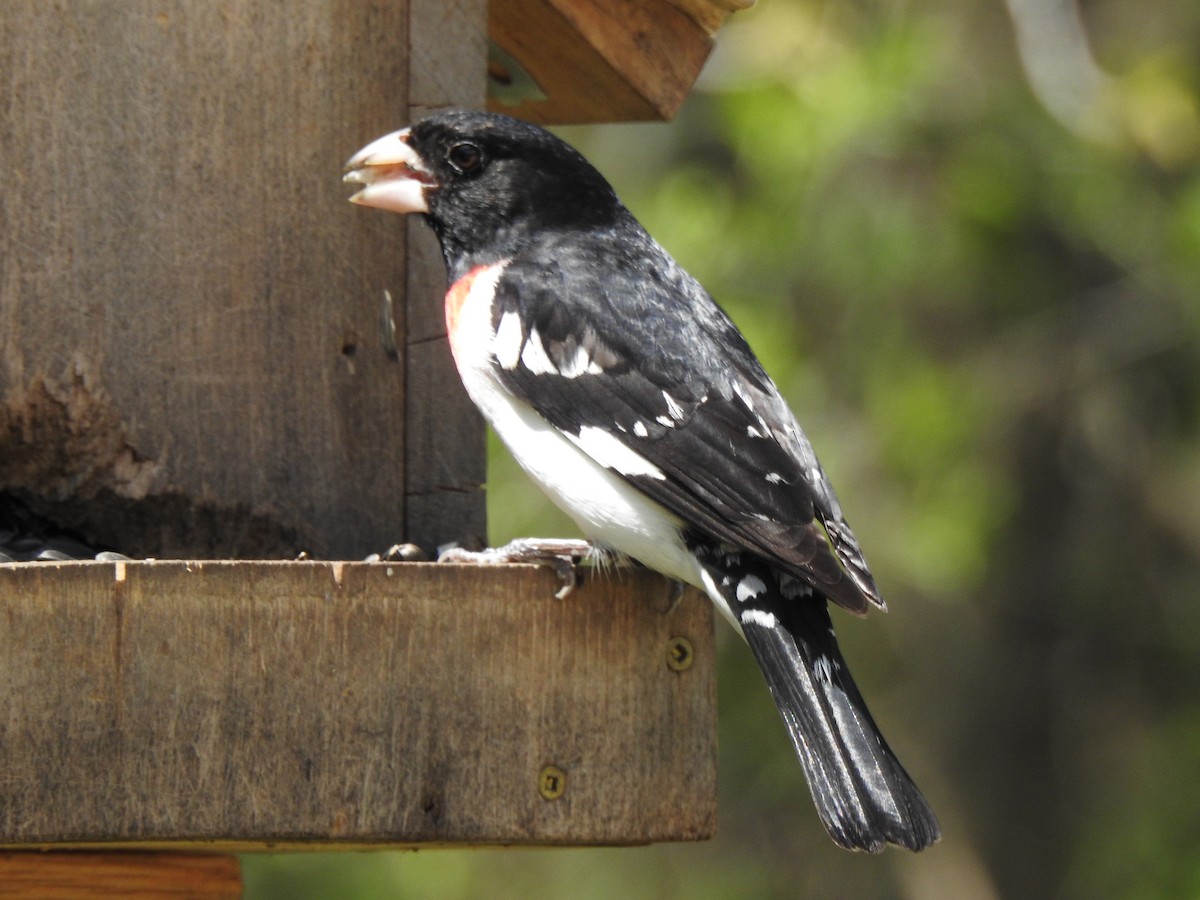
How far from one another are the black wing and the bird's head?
0.14m

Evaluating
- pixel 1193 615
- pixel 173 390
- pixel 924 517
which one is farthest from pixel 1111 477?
pixel 173 390

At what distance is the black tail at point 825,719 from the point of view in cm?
260

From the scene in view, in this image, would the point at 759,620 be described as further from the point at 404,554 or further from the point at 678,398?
the point at 404,554

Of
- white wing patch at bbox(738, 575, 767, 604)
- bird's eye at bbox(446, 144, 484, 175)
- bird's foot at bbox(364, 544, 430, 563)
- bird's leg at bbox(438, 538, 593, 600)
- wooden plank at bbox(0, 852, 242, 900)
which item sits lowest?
wooden plank at bbox(0, 852, 242, 900)

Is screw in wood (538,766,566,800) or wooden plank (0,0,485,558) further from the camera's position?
wooden plank (0,0,485,558)

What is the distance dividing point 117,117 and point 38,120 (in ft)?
0.49


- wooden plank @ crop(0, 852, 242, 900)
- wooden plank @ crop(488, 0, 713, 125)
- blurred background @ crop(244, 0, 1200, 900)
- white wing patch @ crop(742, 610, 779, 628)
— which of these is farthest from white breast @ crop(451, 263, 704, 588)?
blurred background @ crop(244, 0, 1200, 900)

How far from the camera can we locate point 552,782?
258 cm

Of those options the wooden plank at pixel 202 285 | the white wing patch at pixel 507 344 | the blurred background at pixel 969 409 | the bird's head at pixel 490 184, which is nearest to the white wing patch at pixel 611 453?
the white wing patch at pixel 507 344

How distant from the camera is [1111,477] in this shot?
720 centimetres

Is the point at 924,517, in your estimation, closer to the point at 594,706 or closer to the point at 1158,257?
the point at 1158,257

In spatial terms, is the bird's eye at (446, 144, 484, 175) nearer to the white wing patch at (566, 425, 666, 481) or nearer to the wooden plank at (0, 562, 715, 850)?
the white wing patch at (566, 425, 666, 481)

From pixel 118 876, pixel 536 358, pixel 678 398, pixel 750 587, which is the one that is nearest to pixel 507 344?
pixel 536 358

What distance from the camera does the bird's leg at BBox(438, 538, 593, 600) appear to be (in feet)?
8.74
